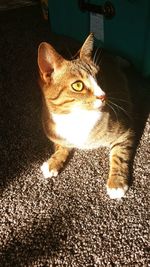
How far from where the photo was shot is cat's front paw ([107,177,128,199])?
1269mm

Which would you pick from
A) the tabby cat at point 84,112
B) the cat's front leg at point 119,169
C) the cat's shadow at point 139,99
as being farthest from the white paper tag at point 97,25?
the cat's front leg at point 119,169

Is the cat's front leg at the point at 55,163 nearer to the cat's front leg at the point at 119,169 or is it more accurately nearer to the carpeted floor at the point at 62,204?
the carpeted floor at the point at 62,204

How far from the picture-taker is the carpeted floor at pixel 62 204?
112cm

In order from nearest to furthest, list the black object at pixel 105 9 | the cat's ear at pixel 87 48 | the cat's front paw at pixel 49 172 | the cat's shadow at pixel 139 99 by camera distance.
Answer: the cat's ear at pixel 87 48 → the cat's front paw at pixel 49 172 → the cat's shadow at pixel 139 99 → the black object at pixel 105 9

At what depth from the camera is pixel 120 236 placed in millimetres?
1161

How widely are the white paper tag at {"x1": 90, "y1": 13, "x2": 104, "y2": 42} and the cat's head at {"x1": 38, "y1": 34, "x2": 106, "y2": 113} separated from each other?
659mm

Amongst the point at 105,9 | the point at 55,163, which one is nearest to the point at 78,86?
the point at 55,163

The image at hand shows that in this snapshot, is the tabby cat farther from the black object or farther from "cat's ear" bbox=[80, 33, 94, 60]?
the black object

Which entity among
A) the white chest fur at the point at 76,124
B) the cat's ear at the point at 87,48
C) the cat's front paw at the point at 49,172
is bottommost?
the cat's front paw at the point at 49,172

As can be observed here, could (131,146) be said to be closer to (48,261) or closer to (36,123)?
(36,123)

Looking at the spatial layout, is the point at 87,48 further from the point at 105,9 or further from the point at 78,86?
the point at 105,9

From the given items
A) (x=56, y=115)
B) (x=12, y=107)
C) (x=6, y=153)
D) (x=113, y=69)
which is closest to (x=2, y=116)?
(x=12, y=107)

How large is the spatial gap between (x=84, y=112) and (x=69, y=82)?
12 cm

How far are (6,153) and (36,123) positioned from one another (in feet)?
0.74
